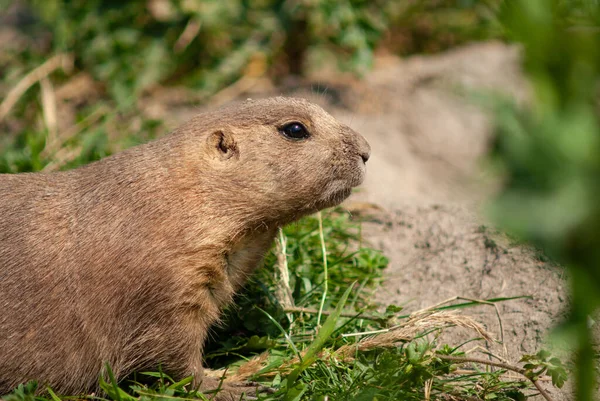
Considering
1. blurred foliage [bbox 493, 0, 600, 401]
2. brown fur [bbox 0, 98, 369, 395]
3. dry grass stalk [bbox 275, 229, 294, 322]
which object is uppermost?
blurred foliage [bbox 493, 0, 600, 401]

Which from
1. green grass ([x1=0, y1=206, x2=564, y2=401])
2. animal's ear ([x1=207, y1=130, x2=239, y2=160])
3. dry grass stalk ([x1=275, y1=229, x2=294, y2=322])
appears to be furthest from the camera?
dry grass stalk ([x1=275, y1=229, x2=294, y2=322])

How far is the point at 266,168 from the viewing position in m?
3.87

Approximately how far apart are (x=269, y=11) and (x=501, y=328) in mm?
4719

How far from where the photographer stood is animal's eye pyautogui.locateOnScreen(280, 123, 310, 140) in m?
3.98

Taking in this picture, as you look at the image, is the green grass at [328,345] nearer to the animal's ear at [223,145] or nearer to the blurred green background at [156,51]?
the animal's ear at [223,145]

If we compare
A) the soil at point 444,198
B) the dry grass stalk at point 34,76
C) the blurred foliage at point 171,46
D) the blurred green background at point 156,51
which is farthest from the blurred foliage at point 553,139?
the dry grass stalk at point 34,76

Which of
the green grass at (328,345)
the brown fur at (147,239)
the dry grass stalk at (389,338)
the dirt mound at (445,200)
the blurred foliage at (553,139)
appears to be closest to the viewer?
the blurred foliage at (553,139)

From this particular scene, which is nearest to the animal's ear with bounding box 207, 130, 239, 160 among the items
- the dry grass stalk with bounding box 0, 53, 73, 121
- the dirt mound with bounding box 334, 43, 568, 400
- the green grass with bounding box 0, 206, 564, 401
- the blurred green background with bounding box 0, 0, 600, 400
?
the green grass with bounding box 0, 206, 564, 401

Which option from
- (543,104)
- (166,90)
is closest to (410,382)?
(543,104)

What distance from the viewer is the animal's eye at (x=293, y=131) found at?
3.98 metres

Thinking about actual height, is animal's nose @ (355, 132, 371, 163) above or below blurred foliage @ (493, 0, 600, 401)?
below

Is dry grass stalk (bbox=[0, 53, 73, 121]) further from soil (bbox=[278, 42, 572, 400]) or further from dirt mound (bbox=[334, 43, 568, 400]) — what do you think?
dirt mound (bbox=[334, 43, 568, 400])

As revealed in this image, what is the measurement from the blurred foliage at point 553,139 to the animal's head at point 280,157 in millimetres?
2461

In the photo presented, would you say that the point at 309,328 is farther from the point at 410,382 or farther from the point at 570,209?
the point at 570,209
